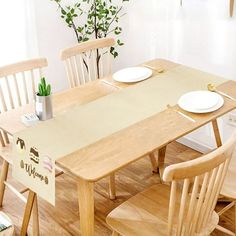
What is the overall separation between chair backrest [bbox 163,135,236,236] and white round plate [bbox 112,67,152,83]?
0.83m

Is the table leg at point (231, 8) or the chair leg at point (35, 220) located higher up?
the table leg at point (231, 8)

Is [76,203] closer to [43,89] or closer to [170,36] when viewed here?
[43,89]

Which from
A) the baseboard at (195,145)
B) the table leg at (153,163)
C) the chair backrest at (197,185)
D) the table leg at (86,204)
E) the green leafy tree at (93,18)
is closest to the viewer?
the chair backrest at (197,185)

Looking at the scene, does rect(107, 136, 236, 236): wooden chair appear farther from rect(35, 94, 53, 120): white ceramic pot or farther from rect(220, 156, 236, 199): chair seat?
rect(35, 94, 53, 120): white ceramic pot

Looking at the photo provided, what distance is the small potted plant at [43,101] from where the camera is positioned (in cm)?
205

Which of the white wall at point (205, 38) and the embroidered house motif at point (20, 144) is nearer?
the embroidered house motif at point (20, 144)

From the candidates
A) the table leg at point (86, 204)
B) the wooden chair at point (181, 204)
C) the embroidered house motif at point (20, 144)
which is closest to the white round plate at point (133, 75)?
the wooden chair at point (181, 204)

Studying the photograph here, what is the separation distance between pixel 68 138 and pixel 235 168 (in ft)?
2.76

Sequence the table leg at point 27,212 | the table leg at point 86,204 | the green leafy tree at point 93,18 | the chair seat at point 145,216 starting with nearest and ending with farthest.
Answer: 1. the table leg at point 86,204
2. the chair seat at point 145,216
3. the table leg at point 27,212
4. the green leafy tree at point 93,18

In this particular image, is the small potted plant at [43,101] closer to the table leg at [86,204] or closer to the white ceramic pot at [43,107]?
the white ceramic pot at [43,107]

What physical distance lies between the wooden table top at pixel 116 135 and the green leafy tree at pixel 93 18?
41.6 inches

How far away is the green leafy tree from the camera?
3.32 metres

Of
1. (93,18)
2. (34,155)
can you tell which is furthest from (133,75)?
(93,18)

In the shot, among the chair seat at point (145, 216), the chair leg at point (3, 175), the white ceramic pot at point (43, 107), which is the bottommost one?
the chair leg at point (3, 175)
